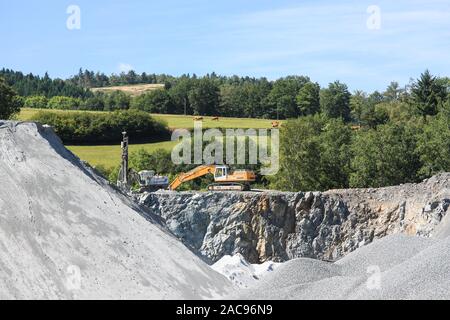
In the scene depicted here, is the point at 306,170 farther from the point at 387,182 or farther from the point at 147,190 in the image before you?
the point at 147,190

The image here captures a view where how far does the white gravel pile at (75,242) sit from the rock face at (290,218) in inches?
570

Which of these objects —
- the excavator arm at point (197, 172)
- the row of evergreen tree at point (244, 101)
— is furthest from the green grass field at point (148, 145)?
the excavator arm at point (197, 172)

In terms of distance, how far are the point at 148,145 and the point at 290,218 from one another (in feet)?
99.1

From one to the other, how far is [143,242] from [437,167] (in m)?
29.1

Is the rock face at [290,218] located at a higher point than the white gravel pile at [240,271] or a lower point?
lower

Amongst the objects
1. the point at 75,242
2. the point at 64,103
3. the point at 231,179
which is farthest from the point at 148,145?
the point at 75,242

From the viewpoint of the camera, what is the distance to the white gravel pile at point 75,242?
14.3 m

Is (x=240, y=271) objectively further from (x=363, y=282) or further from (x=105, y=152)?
(x=105, y=152)

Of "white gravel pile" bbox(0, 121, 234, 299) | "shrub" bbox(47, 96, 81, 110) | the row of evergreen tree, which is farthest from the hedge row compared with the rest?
"white gravel pile" bbox(0, 121, 234, 299)

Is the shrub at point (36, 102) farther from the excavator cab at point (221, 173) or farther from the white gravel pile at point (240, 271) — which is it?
the white gravel pile at point (240, 271)

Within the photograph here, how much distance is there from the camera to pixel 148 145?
203ft

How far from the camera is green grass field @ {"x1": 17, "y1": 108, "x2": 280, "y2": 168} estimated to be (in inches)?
2240

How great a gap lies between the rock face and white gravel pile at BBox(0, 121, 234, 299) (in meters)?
14.5
